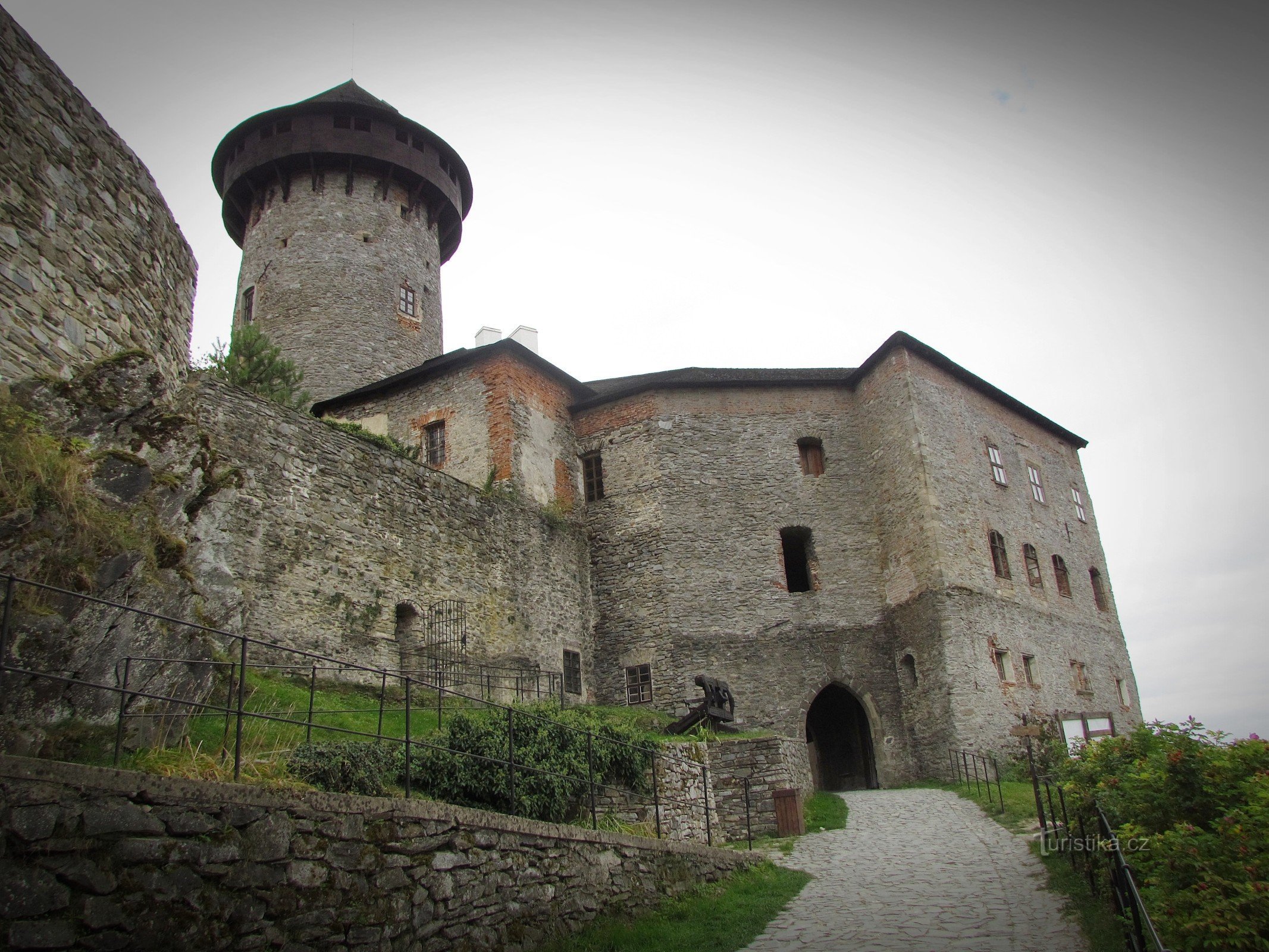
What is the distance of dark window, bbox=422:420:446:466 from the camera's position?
22.2m

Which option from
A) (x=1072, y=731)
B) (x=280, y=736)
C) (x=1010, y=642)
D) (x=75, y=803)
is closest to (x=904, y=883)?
(x=280, y=736)

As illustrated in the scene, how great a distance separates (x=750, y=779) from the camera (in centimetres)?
1557

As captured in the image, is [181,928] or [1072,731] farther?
[1072,731]

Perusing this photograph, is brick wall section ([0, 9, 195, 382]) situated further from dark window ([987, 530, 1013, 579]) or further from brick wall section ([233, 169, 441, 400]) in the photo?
dark window ([987, 530, 1013, 579])

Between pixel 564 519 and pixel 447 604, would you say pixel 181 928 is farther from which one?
pixel 564 519

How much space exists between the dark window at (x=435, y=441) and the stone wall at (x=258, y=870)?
596 inches

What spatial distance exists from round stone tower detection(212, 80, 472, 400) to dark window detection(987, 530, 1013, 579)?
17.6 metres

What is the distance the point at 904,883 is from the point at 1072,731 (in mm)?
13769

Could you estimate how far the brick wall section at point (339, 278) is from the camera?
27312 millimetres

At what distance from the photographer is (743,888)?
10.3m

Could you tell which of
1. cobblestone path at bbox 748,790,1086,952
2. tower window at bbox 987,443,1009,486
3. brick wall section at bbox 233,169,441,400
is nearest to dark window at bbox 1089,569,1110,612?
tower window at bbox 987,443,1009,486

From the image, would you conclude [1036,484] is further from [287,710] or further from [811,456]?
[287,710]

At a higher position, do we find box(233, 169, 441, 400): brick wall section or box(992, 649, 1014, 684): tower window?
box(233, 169, 441, 400): brick wall section

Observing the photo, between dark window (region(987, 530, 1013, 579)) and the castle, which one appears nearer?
the castle
